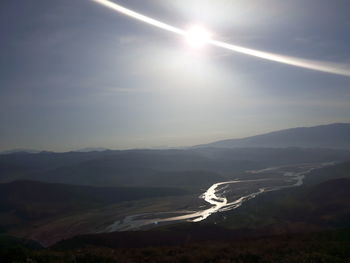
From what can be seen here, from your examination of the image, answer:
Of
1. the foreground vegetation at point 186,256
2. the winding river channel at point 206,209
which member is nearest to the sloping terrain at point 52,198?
the winding river channel at point 206,209

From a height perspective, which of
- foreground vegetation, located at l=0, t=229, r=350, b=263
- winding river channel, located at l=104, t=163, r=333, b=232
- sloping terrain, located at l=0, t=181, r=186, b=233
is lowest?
winding river channel, located at l=104, t=163, r=333, b=232

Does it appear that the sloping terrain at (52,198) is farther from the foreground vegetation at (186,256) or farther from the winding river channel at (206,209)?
the foreground vegetation at (186,256)

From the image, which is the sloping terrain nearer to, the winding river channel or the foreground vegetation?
the winding river channel

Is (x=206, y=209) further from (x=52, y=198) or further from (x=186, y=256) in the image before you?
(x=186, y=256)

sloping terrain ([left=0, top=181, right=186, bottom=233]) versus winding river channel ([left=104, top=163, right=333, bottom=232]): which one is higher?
sloping terrain ([left=0, top=181, right=186, bottom=233])

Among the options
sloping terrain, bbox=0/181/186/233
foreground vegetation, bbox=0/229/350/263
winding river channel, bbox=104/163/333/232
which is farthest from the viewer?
sloping terrain, bbox=0/181/186/233

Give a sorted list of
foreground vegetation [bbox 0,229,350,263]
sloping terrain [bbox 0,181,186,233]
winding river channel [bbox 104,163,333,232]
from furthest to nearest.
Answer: sloping terrain [bbox 0,181,186,233] → winding river channel [bbox 104,163,333,232] → foreground vegetation [bbox 0,229,350,263]

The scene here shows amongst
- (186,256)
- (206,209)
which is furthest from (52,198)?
(186,256)

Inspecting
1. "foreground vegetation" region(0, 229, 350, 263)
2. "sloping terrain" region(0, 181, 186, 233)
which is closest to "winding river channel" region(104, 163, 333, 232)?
"sloping terrain" region(0, 181, 186, 233)

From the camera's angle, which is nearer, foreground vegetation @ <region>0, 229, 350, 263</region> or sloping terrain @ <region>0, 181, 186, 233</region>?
foreground vegetation @ <region>0, 229, 350, 263</region>

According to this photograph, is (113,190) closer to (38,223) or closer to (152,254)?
(38,223)

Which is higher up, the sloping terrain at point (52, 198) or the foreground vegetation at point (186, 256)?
the foreground vegetation at point (186, 256)

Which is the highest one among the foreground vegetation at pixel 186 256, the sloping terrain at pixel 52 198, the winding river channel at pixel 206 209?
the foreground vegetation at pixel 186 256
